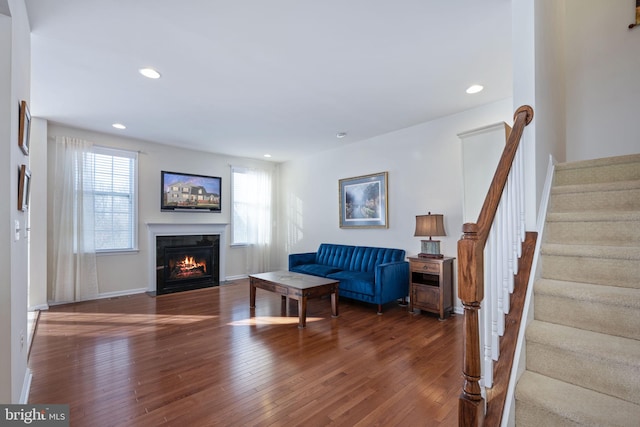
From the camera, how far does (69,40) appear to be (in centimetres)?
242

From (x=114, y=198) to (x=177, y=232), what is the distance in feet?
3.76

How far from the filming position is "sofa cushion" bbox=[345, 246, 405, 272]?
177 inches

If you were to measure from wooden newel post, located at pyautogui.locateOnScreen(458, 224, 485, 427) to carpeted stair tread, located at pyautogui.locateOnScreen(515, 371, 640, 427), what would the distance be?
256 millimetres

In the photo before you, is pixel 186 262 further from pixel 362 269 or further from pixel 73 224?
pixel 362 269

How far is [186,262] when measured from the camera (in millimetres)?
5629

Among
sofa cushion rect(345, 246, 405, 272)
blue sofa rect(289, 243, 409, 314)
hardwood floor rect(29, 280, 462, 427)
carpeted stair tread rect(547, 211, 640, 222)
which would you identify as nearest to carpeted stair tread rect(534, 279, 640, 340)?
carpeted stair tread rect(547, 211, 640, 222)

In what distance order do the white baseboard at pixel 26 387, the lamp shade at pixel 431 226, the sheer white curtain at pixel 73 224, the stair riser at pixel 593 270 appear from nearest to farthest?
1. the stair riser at pixel 593 270
2. the white baseboard at pixel 26 387
3. the lamp shade at pixel 431 226
4. the sheer white curtain at pixel 73 224

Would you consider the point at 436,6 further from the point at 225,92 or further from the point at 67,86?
the point at 67,86

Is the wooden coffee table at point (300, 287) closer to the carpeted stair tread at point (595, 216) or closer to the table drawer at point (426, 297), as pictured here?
the table drawer at point (426, 297)

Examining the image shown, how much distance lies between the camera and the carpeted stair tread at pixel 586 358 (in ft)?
4.02

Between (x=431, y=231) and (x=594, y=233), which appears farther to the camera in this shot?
(x=431, y=231)

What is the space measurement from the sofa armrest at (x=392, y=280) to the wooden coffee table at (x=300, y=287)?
0.57 meters

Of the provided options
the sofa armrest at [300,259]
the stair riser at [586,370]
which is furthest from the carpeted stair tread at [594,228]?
the sofa armrest at [300,259]

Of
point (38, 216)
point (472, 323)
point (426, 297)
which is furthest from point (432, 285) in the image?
point (38, 216)
